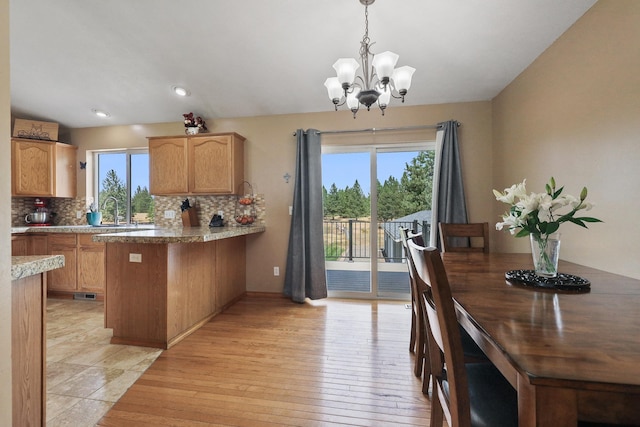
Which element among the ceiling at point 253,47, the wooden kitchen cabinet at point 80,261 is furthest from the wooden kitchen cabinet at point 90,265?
the ceiling at point 253,47

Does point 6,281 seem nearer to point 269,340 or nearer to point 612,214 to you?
point 269,340

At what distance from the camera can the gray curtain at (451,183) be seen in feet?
10.4

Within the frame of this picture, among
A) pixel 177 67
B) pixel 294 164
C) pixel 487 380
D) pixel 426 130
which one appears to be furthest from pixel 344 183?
pixel 487 380

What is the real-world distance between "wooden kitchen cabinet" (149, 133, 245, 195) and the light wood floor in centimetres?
164

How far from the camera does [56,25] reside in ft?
8.55

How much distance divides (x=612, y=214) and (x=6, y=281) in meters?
2.88

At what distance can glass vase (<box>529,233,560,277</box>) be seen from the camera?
135cm

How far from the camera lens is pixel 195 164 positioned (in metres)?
3.54

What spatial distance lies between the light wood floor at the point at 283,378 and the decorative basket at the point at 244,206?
4.30 feet

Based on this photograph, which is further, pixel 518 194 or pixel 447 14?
pixel 447 14

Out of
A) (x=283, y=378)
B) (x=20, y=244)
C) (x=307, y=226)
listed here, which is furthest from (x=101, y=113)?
(x=283, y=378)

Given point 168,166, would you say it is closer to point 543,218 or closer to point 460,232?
point 460,232

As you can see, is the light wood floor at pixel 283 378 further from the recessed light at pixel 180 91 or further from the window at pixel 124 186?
the recessed light at pixel 180 91

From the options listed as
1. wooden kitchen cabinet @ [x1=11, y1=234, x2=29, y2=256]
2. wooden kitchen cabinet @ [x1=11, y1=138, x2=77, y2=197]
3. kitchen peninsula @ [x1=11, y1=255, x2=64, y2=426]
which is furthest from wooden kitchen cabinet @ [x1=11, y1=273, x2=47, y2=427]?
wooden kitchen cabinet @ [x1=11, y1=138, x2=77, y2=197]
